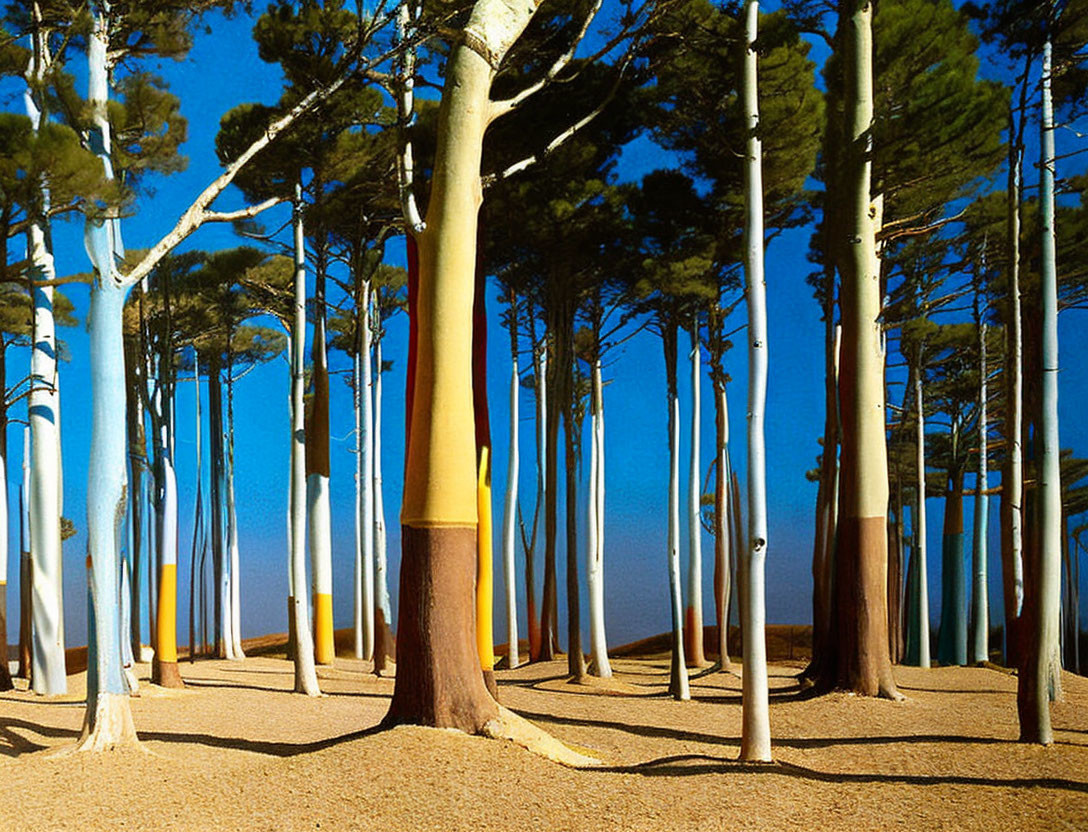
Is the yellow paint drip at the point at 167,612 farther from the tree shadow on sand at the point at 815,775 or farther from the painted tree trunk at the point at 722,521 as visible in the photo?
the painted tree trunk at the point at 722,521

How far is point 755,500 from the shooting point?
6.86 m

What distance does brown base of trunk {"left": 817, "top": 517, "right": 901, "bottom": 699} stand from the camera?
1002cm

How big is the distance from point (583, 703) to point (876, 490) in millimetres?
3871

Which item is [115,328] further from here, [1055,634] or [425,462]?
[1055,634]

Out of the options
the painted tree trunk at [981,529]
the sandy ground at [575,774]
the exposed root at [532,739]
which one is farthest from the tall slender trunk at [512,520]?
the exposed root at [532,739]

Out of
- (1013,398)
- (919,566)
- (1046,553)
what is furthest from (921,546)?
(1046,553)

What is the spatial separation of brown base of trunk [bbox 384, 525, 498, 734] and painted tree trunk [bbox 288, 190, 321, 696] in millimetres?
3823

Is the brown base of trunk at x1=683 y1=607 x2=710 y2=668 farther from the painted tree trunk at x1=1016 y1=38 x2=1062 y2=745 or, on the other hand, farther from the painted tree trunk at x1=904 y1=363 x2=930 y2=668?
the painted tree trunk at x1=1016 y1=38 x2=1062 y2=745

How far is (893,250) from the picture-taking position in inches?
648

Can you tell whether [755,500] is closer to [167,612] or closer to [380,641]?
[167,612]

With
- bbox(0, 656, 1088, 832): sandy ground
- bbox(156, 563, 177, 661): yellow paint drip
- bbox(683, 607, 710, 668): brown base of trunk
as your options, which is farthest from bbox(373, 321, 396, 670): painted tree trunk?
bbox(683, 607, 710, 668): brown base of trunk

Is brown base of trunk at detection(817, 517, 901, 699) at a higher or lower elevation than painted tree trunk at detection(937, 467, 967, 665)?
higher

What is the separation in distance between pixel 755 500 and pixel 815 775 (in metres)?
1.85

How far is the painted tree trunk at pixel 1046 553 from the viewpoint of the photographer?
721 cm
